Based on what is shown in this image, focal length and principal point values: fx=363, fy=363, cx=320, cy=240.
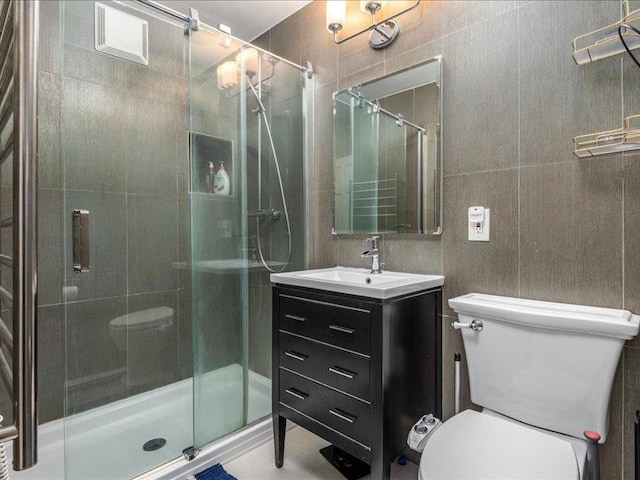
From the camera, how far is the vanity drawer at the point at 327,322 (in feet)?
4.45

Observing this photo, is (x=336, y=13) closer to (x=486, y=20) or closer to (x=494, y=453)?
(x=486, y=20)

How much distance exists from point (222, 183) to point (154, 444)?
4.11 ft

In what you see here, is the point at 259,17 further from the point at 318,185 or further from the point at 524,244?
the point at 524,244

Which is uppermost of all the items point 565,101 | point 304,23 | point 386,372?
point 304,23

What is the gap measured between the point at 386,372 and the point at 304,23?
2038mm

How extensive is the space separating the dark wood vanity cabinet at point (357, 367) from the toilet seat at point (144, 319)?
0.79 meters

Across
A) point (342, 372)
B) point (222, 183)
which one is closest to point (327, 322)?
point (342, 372)

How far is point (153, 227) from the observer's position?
2049 millimetres

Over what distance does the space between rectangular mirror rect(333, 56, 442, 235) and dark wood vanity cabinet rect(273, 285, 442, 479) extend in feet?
1.43

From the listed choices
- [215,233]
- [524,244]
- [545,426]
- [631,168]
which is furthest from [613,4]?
[215,233]

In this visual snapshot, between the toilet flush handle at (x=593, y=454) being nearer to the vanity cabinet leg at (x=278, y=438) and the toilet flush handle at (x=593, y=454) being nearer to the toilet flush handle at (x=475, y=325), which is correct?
the toilet flush handle at (x=475, y=325)

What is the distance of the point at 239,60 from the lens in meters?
1.86

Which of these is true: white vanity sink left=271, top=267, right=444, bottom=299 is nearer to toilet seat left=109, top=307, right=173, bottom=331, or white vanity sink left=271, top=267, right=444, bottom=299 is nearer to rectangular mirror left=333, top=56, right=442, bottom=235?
rectangular mirror left=333, top=56, right=442, bottom=235

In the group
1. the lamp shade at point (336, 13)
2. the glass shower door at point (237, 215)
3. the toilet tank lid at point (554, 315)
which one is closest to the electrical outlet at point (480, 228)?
the toilet tank lid at point (554, 315)
